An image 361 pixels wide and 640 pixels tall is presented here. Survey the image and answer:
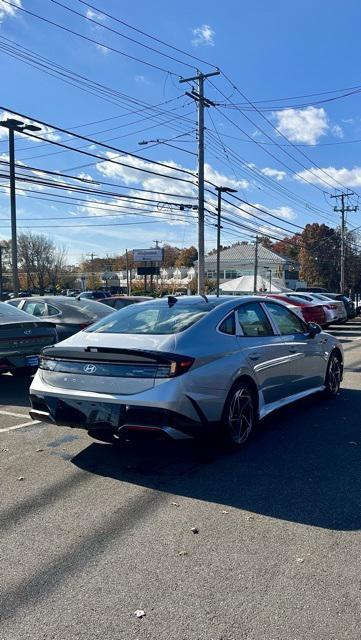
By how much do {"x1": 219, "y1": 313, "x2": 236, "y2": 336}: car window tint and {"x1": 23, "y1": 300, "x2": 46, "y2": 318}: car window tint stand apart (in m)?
6.15

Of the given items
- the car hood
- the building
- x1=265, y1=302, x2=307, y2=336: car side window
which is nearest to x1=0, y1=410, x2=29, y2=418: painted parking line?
the car hood

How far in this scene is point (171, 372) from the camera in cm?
446

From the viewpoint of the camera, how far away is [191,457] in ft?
16.5

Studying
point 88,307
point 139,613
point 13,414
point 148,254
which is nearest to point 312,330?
point 13,414

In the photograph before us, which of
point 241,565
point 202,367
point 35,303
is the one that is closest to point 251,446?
point 202,367

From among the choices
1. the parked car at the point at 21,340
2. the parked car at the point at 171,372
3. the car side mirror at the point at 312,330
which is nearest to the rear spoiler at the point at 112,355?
the parked car at the point at 171,372

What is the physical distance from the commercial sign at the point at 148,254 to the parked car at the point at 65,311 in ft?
217

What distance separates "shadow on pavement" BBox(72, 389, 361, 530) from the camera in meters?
3.90

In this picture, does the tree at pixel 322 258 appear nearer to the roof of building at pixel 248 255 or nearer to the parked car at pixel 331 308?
the roof of building at pixel 248 255

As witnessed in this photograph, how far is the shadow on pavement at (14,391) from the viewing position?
7578mm

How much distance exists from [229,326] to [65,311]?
5895mm

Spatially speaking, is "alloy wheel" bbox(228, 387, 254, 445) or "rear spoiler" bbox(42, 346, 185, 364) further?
"alloy wheel" bbox(228, 387, 254, 445)

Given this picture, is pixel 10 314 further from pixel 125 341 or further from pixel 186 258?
pixel 186 258

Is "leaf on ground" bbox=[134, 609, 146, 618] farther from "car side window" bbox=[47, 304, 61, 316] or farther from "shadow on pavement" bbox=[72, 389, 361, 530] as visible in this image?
"car side window" bbox=[47, 304, 61, 316]
